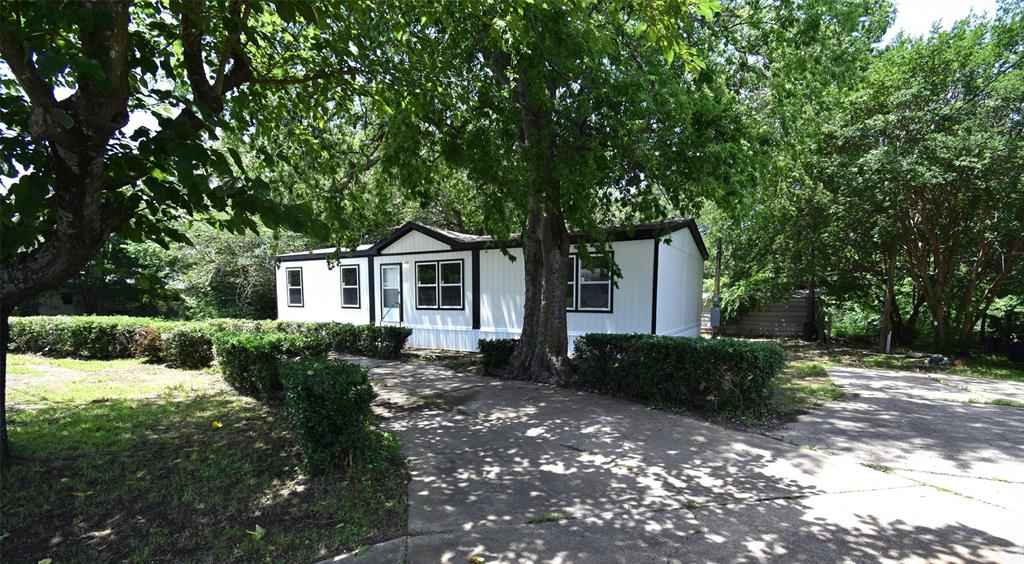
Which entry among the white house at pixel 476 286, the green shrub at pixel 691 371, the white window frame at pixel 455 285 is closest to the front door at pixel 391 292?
the white house at pixel 476 286

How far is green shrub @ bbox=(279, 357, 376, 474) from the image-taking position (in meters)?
4.00

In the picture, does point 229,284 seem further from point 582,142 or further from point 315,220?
point 315,220

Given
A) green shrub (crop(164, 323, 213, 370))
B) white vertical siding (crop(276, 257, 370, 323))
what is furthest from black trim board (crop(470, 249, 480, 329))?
green shrub (crop(164, 323, 213, 370))

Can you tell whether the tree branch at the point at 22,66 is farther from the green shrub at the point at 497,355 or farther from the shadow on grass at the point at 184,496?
the green shrub at the point at 497,355

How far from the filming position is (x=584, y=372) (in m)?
7.71

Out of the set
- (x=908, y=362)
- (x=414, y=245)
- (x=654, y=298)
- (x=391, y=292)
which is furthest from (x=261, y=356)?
(x=908, y=362)

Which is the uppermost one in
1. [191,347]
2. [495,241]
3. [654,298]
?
[495,241]

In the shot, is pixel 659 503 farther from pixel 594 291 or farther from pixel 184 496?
pixel 594 291

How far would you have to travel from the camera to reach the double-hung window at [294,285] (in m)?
17.2

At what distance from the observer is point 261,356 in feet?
22.2

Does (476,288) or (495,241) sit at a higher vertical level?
(495,241)

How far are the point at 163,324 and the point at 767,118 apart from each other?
12.8 metres

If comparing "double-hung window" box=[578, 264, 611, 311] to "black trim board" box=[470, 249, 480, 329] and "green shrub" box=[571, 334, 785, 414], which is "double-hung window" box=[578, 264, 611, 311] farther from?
"green shrub" box=[571, 334, 785, 414]

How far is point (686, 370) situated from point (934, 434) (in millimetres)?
2741
